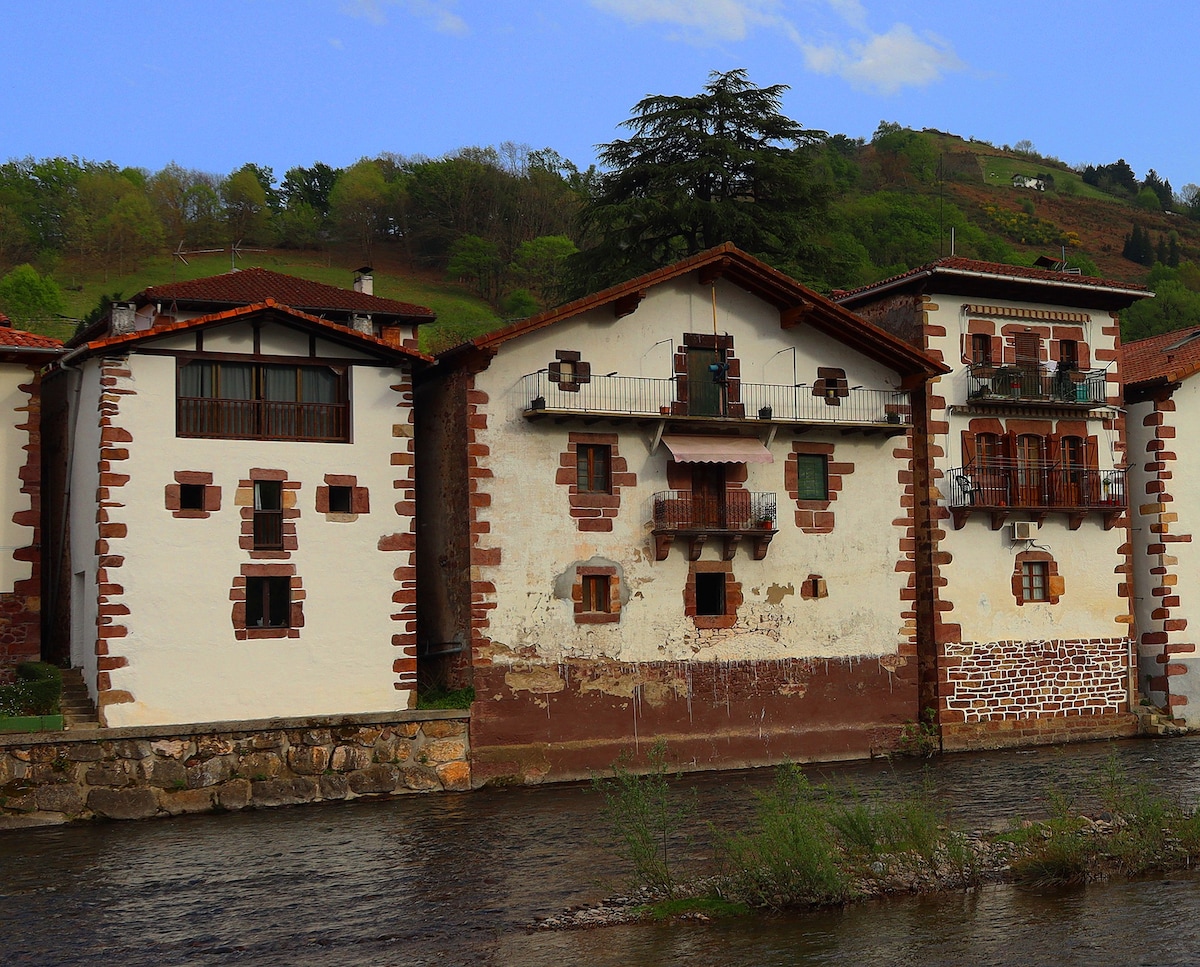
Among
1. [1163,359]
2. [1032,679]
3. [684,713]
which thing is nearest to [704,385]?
[684,713]

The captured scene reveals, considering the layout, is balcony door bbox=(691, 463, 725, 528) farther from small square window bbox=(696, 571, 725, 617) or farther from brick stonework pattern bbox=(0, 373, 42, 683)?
brick stonework pattern bbox=(0, 373, 42, 683)

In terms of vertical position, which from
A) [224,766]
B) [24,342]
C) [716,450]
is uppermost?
[24,342]

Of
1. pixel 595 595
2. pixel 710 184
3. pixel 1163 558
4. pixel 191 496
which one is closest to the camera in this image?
pixel 191 496

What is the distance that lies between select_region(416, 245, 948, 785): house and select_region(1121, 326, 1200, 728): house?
703 centimetres

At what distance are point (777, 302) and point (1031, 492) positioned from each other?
767 cm

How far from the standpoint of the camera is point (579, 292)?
164 ft

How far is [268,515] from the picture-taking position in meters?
30.1

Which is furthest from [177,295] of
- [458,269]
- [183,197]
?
[183,197]

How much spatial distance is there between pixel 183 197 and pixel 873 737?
77644 millimetres

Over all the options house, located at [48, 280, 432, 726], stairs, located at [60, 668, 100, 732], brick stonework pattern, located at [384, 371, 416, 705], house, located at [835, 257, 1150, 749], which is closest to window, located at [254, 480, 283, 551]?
house, located at [48, 280, 432, 726]

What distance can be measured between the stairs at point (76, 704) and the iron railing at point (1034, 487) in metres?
19.4

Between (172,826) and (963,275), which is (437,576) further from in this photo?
(963,275)

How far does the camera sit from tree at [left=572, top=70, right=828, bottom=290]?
1896 inches

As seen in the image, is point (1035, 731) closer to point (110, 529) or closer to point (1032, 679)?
point (1032, 679)
